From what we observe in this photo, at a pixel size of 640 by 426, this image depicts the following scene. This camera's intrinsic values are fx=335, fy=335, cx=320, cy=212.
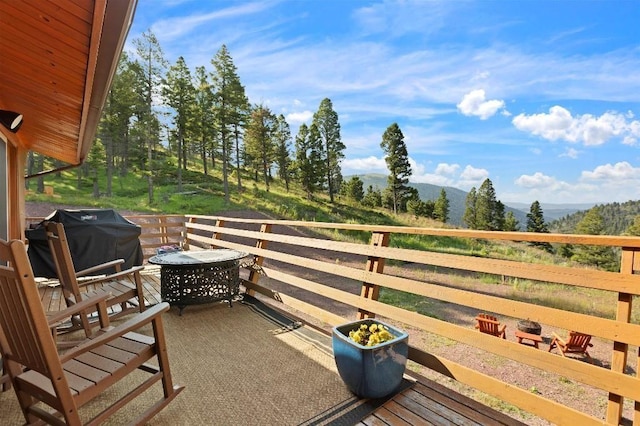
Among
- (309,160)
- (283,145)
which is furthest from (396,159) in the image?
(283,145)

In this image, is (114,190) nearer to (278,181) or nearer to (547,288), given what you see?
(278,181)

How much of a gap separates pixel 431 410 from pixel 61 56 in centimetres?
320

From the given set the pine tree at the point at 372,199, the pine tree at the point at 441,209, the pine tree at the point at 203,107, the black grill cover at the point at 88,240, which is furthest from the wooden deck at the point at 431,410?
the pine tree at the point at 441,209

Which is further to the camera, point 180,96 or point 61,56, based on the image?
point 180,96

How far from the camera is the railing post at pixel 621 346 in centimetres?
148

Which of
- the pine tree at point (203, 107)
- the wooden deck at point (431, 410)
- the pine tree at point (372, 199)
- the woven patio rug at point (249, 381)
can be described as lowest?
the woven patio rug at point (249, 381)

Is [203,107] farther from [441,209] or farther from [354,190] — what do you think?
[441,209]

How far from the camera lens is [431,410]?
6.17 feet

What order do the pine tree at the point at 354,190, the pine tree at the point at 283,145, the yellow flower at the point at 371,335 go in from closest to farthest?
the yellow flower at the point at 371,335 < the pine tree at the point at 283,145 < the pine tree at the point at 354,190

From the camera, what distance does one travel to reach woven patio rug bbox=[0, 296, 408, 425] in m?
1.90

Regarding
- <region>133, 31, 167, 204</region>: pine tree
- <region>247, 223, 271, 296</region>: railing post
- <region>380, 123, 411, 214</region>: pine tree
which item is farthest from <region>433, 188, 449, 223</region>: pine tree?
<region>247, 223, 271, 296</region>: railing post

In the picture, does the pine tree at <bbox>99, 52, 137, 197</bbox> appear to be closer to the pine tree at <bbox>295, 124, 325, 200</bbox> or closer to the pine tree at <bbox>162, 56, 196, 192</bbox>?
the pine tree at <bbox>162, 56, 196, 192</bbox>

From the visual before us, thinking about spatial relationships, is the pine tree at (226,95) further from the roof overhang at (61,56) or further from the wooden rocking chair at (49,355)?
the wooden rocking chair at (49,355)

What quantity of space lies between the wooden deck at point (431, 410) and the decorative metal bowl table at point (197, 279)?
233cm
